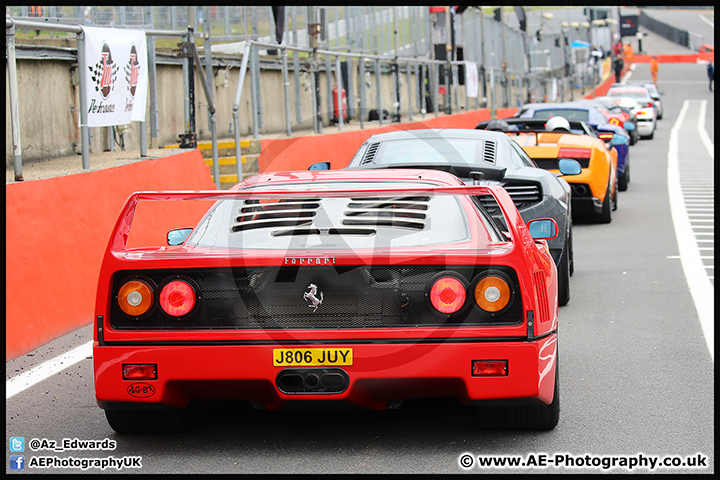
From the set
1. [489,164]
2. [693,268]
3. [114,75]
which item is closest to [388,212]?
[489,164]

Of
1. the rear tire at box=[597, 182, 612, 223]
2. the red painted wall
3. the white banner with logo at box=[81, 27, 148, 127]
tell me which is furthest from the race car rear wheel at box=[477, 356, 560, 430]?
the rear tire at box=[597, 182, 612, 223]

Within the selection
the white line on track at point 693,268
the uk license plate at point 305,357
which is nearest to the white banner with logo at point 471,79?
the white line on track at point 693,268

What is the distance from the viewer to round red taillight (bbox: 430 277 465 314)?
4.37m

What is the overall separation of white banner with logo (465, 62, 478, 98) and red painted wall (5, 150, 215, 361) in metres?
23.2

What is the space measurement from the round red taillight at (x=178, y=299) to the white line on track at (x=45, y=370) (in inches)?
64.7

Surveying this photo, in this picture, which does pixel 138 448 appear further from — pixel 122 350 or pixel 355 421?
pixel 355 421

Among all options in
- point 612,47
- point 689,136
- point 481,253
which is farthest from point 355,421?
point 612,47

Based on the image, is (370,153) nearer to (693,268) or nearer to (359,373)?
(693,268)

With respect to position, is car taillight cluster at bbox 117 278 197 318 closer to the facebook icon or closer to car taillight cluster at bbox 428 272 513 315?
the facebook icon

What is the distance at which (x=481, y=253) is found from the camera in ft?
14.5

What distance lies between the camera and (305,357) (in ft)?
14.4

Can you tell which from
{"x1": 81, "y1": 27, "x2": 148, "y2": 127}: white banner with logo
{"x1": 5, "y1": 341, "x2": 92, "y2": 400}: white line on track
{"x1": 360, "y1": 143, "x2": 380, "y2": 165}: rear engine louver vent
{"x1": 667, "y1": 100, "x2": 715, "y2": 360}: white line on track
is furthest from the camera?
{"x1": 81, "y1": 27, "x2": 148, "y2": 127}: white banner with logo

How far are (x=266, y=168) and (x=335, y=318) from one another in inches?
357
